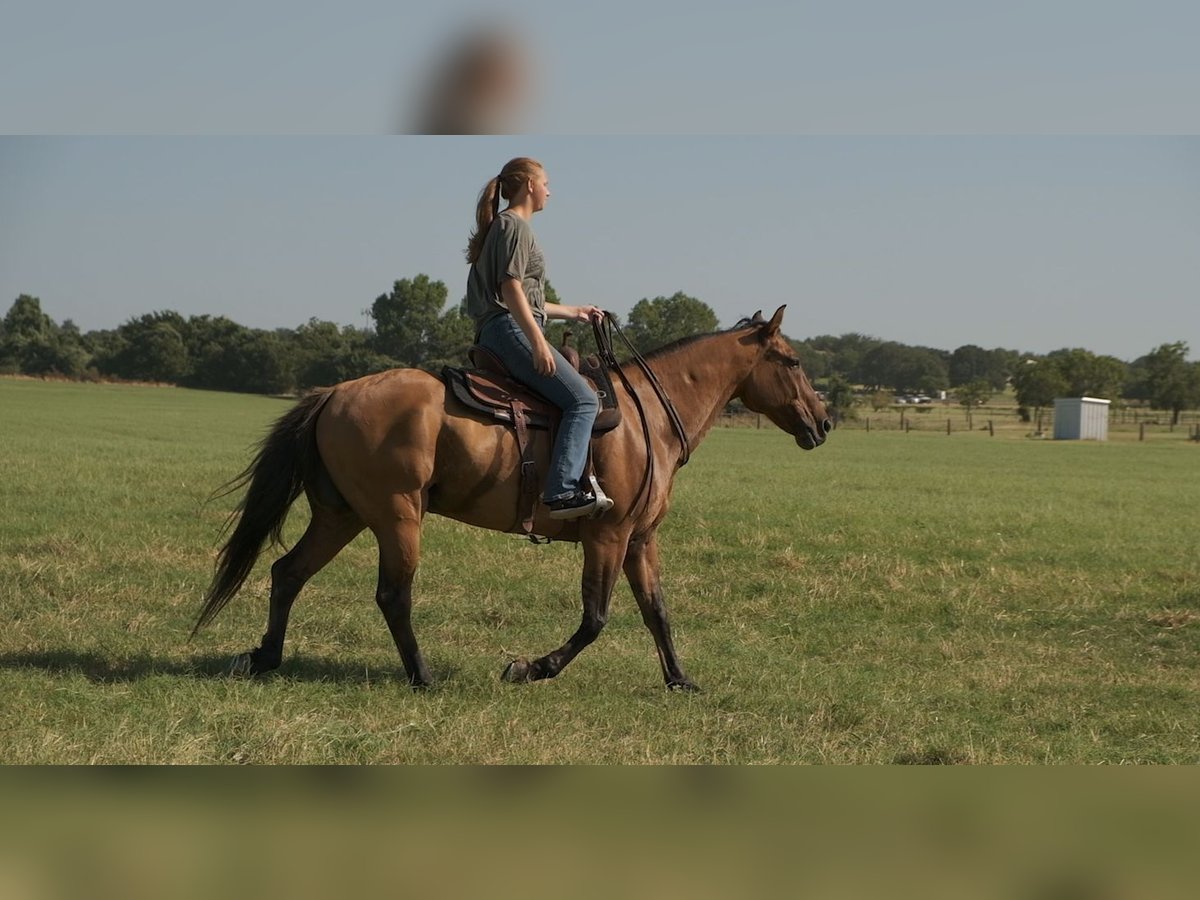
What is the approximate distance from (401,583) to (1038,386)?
9666 centimetres

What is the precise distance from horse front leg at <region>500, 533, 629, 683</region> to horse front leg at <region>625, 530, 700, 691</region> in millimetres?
404

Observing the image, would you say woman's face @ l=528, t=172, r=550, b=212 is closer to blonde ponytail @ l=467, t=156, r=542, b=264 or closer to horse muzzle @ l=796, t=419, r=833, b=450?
blonde ponytail @ l=467, t=156, r=542, b=264

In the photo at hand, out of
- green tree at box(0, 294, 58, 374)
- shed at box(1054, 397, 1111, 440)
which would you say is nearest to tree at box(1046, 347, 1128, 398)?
shed at box(1054, 397, 1111, 440)

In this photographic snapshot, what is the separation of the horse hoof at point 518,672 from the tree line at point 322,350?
32015 millimetres

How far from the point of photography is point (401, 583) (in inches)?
283

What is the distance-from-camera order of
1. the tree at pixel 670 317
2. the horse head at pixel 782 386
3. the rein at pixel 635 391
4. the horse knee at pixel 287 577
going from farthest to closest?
the tree at pixel 670 317
the horse head at pixel 782 386
the rein at pixel 635 391
the horse knee at pixel 287 577

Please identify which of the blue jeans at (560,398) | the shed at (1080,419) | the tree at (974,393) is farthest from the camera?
the tree at (974,393)

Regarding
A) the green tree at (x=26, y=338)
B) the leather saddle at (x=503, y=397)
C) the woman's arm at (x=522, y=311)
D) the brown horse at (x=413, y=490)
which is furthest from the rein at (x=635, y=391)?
the green tree at (x=26, y=338)

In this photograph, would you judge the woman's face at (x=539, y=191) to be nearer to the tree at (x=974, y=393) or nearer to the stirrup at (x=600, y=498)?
the stirrup at (x=600, y=498)

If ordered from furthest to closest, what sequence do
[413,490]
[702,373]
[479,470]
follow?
[702,373] < [479,470] < [413,490]

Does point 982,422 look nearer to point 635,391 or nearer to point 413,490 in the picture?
point 635,391

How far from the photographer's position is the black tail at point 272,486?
23.9 ft

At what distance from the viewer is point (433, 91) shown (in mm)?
2520

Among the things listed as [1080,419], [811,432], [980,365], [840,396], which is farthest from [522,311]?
[980,365]
